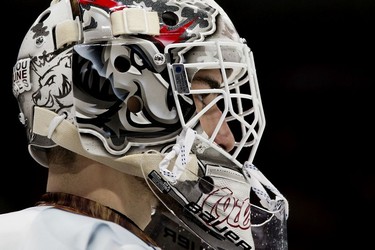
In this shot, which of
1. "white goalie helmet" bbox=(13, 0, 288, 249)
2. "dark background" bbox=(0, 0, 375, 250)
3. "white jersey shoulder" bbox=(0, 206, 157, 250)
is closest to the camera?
"white jersey shoulder" bbox=(0, 206, 157, 250)

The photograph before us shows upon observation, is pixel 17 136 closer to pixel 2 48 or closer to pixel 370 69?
pixel 2 48

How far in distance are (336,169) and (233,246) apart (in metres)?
1.49

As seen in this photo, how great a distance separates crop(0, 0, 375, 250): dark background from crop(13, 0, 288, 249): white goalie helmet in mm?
1340

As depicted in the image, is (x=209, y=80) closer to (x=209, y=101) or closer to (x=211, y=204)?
(x=209, y=101)

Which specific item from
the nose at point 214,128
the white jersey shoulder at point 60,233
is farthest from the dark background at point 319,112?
the white jersey shoulder at point 60,233

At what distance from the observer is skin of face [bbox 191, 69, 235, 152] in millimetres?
1644

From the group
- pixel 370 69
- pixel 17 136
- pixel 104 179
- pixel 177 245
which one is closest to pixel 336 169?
pixel 370 69

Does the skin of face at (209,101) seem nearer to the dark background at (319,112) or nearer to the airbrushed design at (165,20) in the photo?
the airbrushed design at (165,20)

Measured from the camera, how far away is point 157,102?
5.23 feet

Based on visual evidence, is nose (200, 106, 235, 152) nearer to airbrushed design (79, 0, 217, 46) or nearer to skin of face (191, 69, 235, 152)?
skin of face (191, 69, 235, 152)

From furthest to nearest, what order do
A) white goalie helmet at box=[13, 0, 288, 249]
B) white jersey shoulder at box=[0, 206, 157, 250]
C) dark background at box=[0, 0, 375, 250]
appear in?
dark background at box=[0, 0, 375, 250] → white goalie helmet at box=[13, 0, 288, 249] → white jersey shoulder at box=[0, 206, 157, 250]

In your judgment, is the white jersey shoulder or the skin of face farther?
the skin of face

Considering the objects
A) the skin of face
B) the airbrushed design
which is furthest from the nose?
the airbrushed design

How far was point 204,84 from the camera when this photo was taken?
165cm
